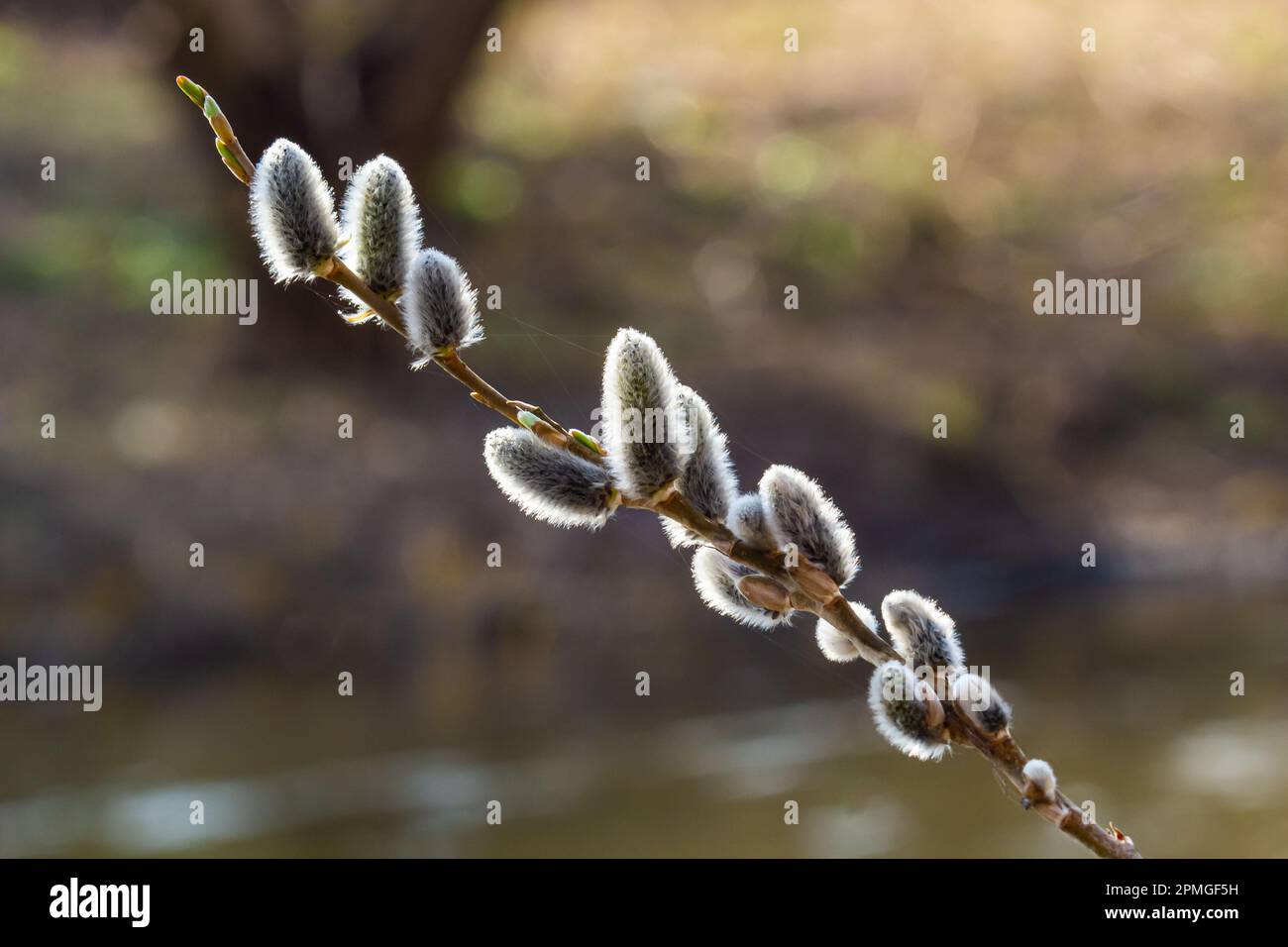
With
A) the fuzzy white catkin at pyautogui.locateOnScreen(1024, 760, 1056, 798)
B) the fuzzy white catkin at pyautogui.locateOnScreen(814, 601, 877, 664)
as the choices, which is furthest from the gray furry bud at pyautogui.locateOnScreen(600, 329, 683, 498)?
the fuzzy white catkin at pyautogui.locateOnScreen(1024, 760, 1056, 798)

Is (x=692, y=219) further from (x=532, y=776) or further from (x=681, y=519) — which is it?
(x=681, y=519)

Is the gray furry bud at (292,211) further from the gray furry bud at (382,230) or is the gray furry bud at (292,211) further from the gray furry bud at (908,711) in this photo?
the gray furry bud at (908,711)

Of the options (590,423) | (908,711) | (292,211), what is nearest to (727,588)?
(908,711)

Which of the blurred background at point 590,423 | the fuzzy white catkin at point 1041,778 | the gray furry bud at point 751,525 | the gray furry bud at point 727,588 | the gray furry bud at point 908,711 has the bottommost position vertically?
the fuzzy white catkin at point 1041,778

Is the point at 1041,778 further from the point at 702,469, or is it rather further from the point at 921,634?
the point at 702,469

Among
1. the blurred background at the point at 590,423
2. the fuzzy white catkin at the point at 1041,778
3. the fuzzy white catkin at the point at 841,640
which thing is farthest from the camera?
the blurred background at the point at 590,423

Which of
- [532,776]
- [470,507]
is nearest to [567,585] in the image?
[470,507]

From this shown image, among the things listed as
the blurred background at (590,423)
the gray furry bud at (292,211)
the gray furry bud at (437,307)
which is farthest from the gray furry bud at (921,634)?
the blurred background at (590,423)
